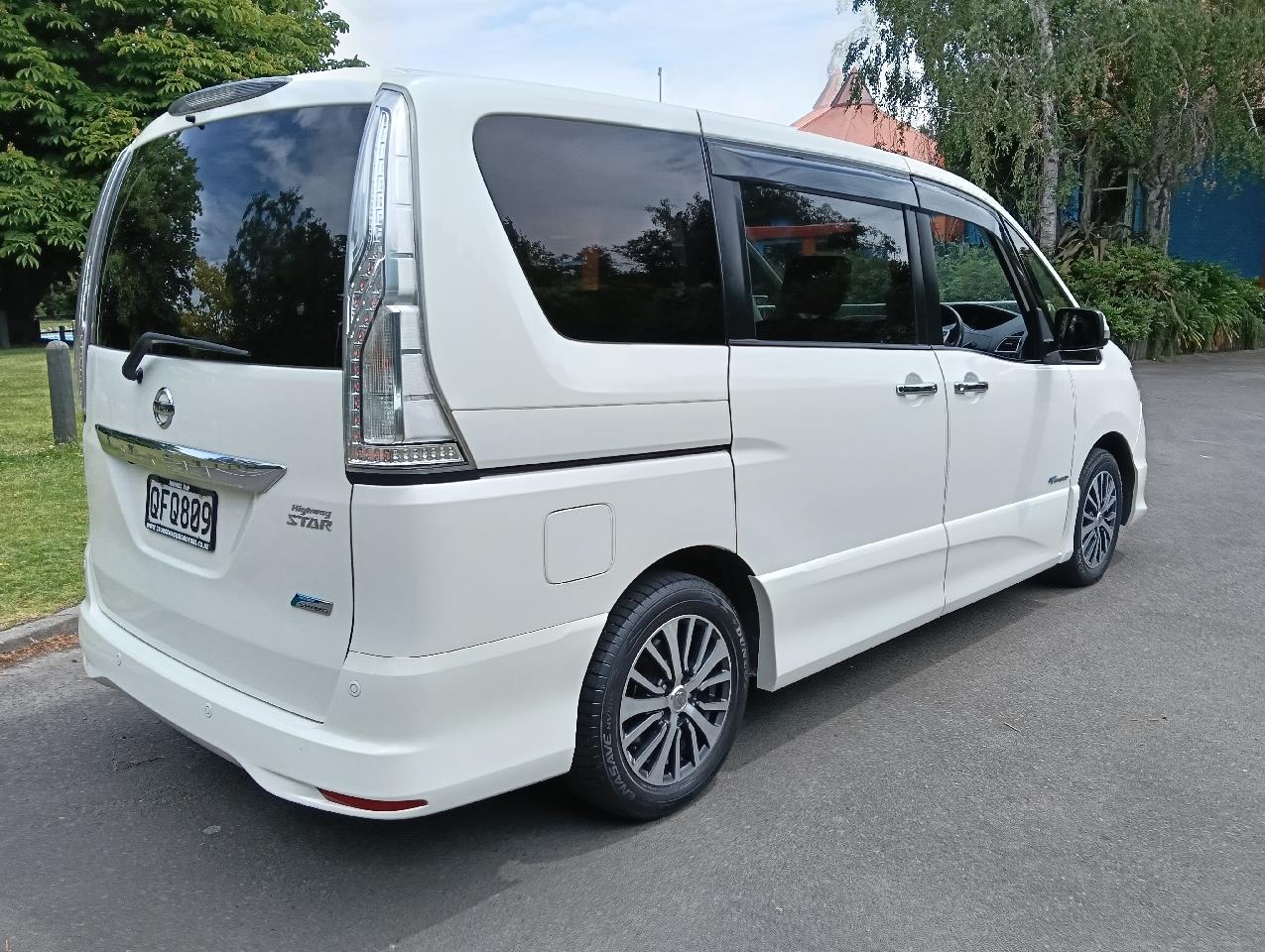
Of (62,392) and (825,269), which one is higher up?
(825,269)

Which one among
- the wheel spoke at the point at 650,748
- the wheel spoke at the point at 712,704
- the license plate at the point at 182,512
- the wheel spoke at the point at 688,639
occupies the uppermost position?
the license plate at the point at 182,512

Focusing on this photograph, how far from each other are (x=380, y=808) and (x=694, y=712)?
1.04 meters

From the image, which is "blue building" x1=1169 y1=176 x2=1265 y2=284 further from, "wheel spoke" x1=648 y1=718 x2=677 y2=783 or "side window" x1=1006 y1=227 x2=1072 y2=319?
"wheel spoke" x1=648 y1=718 x2=677 y2=783

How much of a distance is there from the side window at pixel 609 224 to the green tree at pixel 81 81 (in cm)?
2318

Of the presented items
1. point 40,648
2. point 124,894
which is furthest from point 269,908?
point 40,648

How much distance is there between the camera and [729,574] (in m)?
3.39

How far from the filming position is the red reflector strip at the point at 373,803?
253 cm

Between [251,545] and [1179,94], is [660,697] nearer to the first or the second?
[251,545]

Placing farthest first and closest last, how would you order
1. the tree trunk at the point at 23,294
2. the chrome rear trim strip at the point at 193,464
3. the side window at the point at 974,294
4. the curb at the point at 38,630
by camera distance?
the tree trunk at the point at 23,294
the curb at the point at 38,630
the side window at the point at 974,294
the chrome rear trim strip at the point at 193,464

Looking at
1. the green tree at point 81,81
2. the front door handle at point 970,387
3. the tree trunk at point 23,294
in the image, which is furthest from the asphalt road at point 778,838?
the tree trunk at point 23,294

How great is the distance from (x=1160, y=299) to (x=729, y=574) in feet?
52.7

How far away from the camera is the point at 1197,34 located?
16.2 metres

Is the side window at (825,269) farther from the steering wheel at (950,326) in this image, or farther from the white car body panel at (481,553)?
the white car body panel at (481,553)

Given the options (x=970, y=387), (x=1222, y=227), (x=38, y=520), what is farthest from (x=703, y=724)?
(x=1222, y=227)
